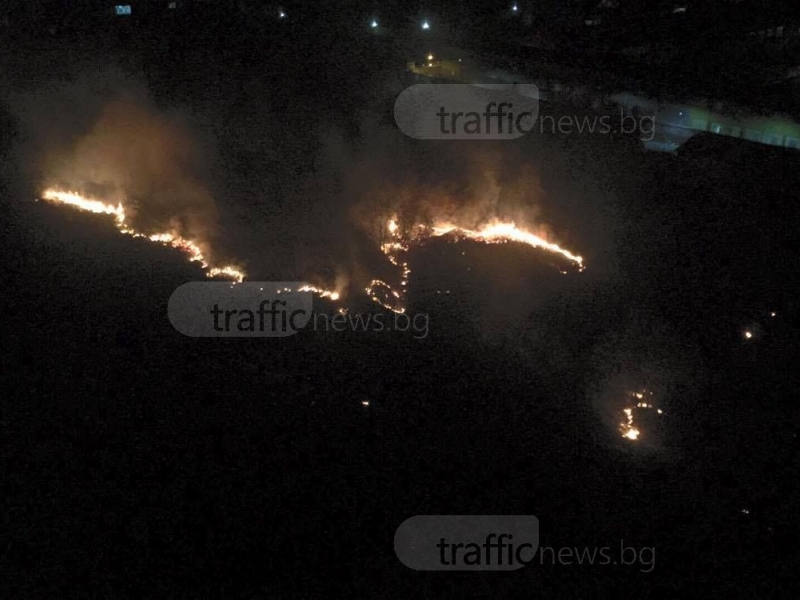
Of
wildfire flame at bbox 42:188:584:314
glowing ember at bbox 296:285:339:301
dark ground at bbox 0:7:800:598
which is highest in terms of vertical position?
wildfire flame at bbox 42:188:584:314

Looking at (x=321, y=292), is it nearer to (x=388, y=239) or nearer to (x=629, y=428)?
(x=388, y=239)

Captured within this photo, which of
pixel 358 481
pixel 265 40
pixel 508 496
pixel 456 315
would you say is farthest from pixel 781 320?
pixel 265 40

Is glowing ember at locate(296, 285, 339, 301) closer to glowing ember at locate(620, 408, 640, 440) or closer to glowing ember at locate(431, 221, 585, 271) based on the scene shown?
glowing ember at locate(431, 221, 585, 271)

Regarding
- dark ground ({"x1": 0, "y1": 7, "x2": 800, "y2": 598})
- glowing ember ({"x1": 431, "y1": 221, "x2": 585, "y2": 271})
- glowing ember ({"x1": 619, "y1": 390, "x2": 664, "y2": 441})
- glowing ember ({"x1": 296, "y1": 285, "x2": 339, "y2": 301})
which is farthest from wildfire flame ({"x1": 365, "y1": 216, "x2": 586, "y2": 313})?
glowing ember ({"x1": 619, "y1": 390, "x2": 664, "y2": 441})

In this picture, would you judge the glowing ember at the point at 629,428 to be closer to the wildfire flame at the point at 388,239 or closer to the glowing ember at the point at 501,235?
the wildfire flame at the point at 388,239

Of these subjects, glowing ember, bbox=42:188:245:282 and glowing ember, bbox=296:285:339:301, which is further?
glowing ember, bbox=42:188:245:282
